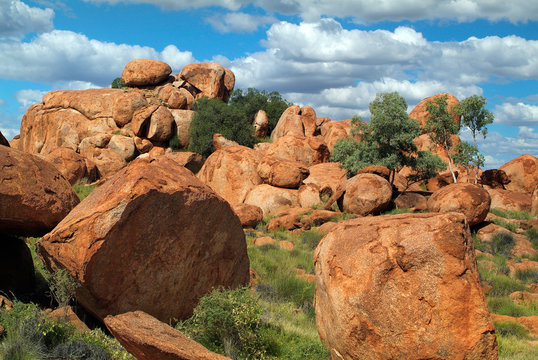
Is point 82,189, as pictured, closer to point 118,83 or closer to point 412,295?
point 412,295

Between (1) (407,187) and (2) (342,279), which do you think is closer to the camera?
(2) (342,279)

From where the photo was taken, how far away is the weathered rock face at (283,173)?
23203 millimetres

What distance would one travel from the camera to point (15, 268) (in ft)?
28.1

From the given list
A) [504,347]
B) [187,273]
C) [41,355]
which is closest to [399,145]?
[504,347]

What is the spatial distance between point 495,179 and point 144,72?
2767cm

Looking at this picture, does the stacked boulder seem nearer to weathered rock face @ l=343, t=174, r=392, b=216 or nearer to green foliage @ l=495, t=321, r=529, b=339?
weathered rock face @ l=343, t=174, r=392, b=216

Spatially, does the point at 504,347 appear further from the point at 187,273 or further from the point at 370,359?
the point at 187,273

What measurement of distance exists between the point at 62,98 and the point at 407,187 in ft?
85.3

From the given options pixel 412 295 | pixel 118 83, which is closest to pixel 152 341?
pixel 412 295

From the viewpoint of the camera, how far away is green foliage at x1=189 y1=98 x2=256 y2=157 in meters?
36.1

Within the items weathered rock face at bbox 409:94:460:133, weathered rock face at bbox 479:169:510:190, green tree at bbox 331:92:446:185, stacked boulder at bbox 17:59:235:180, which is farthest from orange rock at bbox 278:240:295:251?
weathered rock face at bbox 409:94:460:133

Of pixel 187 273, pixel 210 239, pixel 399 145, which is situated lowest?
pixel 187 273

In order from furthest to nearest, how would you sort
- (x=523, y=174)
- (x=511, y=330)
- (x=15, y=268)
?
(x=523, y=174)
(x=511, y=330)
(x=15, y=268)

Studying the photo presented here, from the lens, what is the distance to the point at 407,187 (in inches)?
1033
